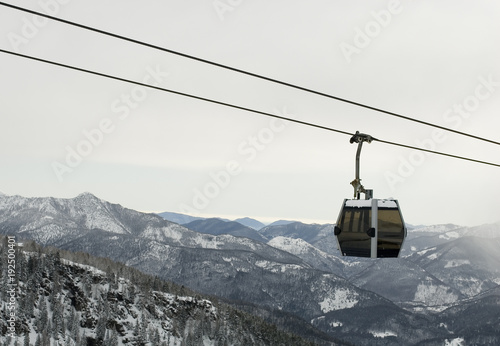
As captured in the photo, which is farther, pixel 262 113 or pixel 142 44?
pixel 262 113

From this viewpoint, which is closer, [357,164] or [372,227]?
[357,164]

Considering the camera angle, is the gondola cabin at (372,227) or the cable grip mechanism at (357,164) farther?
the gondola cabin at (372,227)

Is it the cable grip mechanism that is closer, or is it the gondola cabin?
the cable grip mechanism

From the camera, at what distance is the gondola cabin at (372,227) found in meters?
18.1

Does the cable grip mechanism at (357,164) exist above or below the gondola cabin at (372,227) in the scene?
above

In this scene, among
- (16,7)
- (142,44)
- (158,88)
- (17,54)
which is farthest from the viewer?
(158,88)

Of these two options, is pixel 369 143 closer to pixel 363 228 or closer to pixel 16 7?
pixel 363 228

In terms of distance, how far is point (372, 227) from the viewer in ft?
59.0

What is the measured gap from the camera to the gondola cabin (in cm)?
1806

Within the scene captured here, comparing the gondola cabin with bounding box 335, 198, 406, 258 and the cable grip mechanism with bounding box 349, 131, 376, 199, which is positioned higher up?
the cable grip mechanism with bounding box 349, 131, 376, 199

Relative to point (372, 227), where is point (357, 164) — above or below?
above

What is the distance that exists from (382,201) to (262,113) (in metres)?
6.52

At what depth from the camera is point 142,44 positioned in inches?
452

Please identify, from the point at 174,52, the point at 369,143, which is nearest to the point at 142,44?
the point at 174,52
